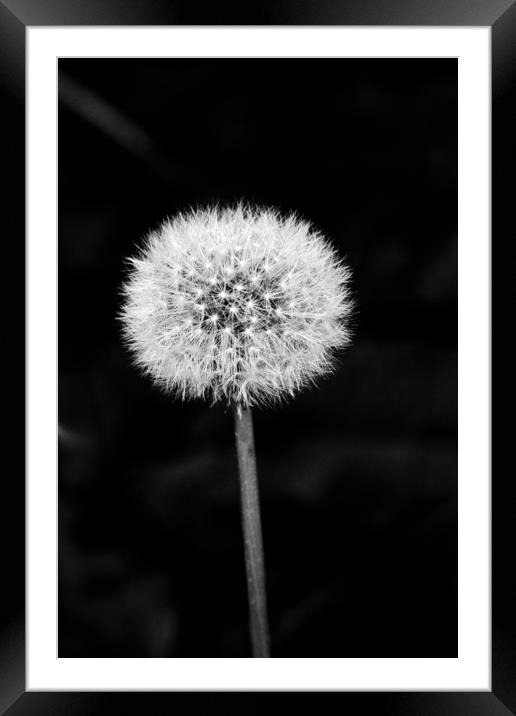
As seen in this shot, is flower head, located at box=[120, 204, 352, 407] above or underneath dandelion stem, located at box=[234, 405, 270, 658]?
above

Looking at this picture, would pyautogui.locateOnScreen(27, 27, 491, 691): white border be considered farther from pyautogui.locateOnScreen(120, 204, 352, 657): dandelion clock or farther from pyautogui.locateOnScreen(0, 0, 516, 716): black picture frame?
pyautogui.locateOnScreen(120, 204, 352, 657): dandelion clock

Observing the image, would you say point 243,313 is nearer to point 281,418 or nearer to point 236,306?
point 236,306

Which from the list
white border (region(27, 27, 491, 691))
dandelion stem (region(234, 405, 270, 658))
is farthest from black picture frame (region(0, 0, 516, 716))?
dandelion stem (region(234, 405, 270, 658))
